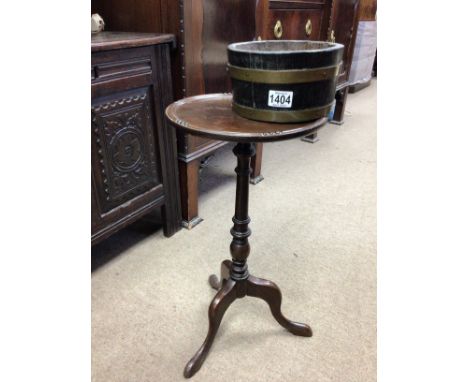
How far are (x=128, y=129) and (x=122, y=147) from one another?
67 millimetres

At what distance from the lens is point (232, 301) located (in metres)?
1.02

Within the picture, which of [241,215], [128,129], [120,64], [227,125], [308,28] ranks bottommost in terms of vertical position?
[241,215]

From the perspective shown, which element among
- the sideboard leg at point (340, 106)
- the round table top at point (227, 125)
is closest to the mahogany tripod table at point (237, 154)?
the round table top at point (227, 125)

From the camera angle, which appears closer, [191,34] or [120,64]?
[120,64]

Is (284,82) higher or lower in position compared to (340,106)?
higher

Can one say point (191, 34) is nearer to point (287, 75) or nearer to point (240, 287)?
point (287, 75)

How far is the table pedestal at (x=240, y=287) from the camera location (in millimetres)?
917

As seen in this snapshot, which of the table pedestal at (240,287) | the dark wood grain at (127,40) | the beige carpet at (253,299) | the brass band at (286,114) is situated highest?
the dark wood grain at (127,40)

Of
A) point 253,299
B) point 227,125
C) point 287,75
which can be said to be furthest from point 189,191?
point 287,75

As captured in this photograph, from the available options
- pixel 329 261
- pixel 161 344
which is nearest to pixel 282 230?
pixel 329 261

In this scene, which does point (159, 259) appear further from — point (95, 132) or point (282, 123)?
point (282, 123)

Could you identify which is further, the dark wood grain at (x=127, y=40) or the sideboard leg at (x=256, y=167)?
the sideboard leg at (x=256, y=167)

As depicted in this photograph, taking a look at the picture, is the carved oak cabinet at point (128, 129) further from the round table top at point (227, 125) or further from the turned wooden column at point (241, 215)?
the turned wooden column at point (241, 215)

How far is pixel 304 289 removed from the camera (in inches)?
50.1
